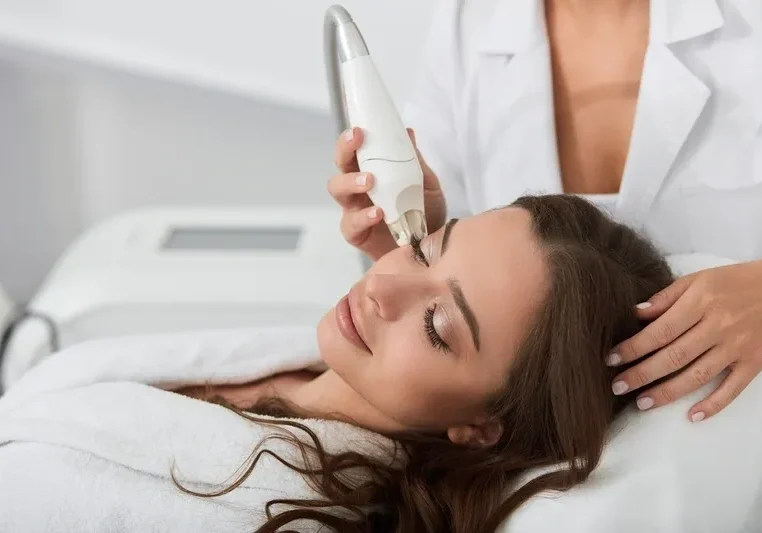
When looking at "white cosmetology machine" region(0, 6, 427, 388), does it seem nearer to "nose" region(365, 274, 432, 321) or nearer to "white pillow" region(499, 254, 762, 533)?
"nose" region(365, 274, 432, 321)

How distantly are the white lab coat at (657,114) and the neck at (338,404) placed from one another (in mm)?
397

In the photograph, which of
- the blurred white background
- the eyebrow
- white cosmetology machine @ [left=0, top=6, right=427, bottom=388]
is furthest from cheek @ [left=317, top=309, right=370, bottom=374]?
the blurred white background

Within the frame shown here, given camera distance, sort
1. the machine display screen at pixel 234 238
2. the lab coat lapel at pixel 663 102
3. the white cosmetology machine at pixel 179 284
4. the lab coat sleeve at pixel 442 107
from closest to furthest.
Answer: the lab coat lapel at pixel 663 102
the lab coat sleeve at pixel 442 107
the white cosmetology machine at pixel 179 284
the machine display screen at pixel 234 238

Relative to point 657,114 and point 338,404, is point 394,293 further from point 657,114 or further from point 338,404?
point 657,114

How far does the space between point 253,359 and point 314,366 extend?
9 cm

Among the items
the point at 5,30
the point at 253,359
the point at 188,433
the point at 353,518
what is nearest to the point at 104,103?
the point at 5,30

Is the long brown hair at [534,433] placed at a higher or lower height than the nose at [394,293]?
lower

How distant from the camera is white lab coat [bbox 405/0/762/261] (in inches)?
42.1

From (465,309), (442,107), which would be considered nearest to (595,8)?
(442,107)

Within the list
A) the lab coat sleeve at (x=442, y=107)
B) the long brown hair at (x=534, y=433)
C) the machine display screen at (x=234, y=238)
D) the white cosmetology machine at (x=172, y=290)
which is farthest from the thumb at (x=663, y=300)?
the machine display screen at (x=234, y=238)

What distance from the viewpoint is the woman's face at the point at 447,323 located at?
2.74 feet

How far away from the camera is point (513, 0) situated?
1193mm

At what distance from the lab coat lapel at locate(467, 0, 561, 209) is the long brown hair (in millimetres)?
241

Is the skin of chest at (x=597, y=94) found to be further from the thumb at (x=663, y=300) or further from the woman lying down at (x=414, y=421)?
the thumb at (x=663, y=300)
